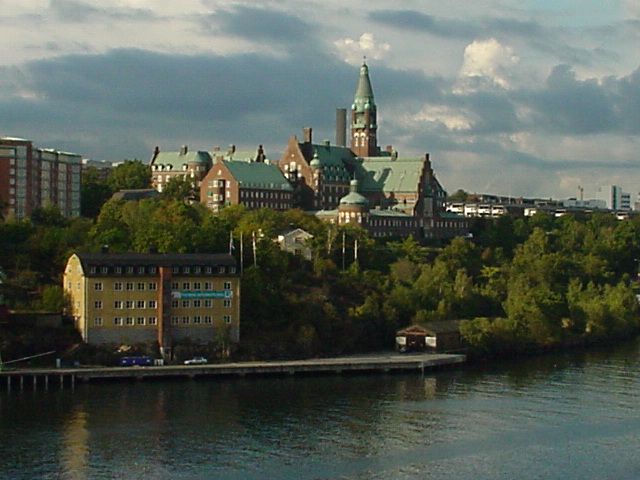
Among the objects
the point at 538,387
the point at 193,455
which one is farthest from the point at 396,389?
the point at 193,455

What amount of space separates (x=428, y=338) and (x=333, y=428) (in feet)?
127

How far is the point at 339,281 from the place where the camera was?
134m

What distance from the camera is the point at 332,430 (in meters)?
81.1

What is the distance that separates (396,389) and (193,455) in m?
29.0

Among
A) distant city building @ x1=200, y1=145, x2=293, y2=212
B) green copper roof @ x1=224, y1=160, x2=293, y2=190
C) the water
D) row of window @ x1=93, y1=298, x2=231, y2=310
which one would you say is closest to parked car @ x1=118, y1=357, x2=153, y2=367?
the water

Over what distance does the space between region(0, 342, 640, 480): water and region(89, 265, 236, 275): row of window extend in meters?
12.0

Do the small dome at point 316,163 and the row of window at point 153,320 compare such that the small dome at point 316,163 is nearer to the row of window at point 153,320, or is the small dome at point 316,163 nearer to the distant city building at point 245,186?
the distant city building at point 245,186

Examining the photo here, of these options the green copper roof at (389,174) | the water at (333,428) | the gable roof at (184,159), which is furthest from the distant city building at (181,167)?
the water at (333,428)

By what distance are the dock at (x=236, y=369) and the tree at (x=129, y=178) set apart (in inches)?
3277

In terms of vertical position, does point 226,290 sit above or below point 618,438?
above

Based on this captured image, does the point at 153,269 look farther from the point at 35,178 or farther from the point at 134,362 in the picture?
the point at 35,178

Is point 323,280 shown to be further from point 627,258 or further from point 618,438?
point 627,258

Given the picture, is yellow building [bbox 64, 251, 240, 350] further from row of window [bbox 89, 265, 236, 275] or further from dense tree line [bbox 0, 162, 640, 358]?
dense tree line [bbox 0, 162, 640, 358]

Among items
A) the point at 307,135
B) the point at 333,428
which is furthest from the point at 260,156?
the point at 333,428
